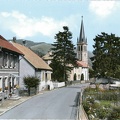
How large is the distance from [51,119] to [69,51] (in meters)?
55.7

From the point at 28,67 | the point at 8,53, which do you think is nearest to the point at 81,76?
the point at 28,67

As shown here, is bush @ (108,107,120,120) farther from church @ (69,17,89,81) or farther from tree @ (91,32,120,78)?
church @ (69,17,89,81)

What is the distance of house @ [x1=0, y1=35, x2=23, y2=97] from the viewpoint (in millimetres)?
33312

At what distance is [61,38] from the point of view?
75.6 meters

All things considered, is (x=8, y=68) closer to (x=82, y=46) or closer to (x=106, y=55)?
(x=106, y=55)

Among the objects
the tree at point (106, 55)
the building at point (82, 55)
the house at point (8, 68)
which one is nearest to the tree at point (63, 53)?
the tree at point (106, 55)

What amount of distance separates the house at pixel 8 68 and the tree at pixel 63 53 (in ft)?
115

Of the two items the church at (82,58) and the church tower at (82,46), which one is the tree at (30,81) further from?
the church tower at (82,46)

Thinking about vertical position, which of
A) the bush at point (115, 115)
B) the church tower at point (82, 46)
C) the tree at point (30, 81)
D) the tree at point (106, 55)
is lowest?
the bush at point (115, 115)

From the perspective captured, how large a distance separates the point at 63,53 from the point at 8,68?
4000cm

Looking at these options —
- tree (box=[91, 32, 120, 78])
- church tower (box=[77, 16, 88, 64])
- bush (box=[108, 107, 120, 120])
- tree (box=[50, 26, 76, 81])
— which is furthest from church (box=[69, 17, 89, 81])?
bush (box=[108, 107, 120, 120])

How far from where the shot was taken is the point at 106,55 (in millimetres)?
70625

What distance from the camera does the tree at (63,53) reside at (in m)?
75.7

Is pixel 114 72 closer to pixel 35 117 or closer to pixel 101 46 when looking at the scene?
pixel 101 46
